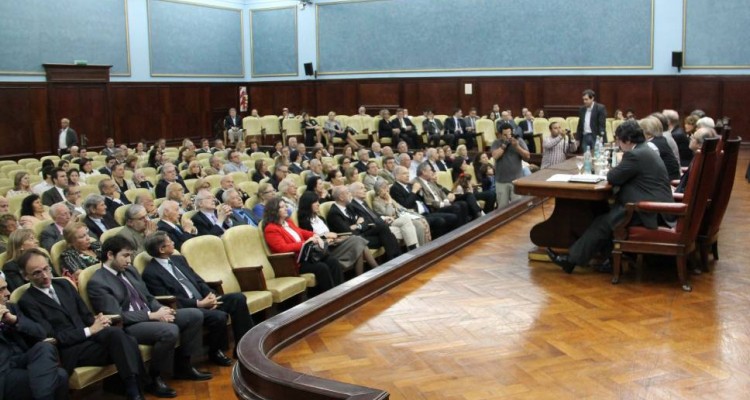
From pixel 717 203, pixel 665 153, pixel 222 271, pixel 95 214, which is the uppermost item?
pixel 665 153

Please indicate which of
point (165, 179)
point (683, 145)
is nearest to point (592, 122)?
point (683, 145)

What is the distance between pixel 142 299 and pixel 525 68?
13076 mm

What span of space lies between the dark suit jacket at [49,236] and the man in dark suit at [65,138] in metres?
9.06

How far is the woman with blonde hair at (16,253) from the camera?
15.2 ft

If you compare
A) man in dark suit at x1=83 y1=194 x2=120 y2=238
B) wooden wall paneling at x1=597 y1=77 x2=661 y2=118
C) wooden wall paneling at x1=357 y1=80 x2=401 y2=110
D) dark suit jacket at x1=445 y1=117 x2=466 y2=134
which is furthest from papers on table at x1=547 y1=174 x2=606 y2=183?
wooden wall paneling at x1=357 y1=80 x2=401 y2=110

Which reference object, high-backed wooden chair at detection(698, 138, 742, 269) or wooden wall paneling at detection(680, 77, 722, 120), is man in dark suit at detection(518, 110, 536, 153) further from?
high-backed wooden chair at detection(698, 138, 742, 269)

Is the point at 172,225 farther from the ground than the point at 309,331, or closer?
farther from the ground

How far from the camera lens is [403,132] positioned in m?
15.2

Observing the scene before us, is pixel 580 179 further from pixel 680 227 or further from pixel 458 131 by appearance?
pixel 458 131

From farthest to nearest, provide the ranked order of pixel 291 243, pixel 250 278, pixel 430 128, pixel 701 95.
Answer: pixel 430 128, pixel 701 95, pixel 291 243, pixel 250 278

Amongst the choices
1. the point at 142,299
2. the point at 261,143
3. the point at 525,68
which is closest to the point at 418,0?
the point at 525,68

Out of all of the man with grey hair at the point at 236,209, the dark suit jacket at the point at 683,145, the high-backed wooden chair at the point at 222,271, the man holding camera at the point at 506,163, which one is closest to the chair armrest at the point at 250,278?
the high-backed wooden chair at the point at 222,271

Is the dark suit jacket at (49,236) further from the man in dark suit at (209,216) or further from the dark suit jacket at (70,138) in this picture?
the dark suit jacket at (70,138)

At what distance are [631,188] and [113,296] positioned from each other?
3.28 metres
